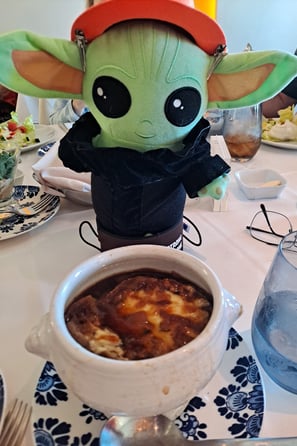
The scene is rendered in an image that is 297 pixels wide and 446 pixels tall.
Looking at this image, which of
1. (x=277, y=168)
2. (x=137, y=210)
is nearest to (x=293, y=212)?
(x=277, y=168)

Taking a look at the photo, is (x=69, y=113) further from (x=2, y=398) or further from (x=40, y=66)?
(x=2, y=398)

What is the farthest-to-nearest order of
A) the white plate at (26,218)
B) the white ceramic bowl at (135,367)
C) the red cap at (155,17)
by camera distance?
the white plate at (26,218) < the red cap at (155,17) < the white ceramic bowl at (135,367)

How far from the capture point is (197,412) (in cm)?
33

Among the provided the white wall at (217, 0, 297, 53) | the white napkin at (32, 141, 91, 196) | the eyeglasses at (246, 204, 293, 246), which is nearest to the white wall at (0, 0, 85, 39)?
the white wall at (217, 0, 297, 53)

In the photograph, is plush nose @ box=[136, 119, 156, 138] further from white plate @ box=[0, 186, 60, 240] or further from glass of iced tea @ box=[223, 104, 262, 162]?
glass of iced tea @ box=[223, 104, 262, 162]

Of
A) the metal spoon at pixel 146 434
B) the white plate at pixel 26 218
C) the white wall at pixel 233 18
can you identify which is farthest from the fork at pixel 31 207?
the white wall at pixel 233 18

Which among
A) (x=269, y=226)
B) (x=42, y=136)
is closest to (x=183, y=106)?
(x=269, y=226)

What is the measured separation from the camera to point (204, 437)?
Answer: 31 centimetres

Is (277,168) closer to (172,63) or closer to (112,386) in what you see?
(172,63)

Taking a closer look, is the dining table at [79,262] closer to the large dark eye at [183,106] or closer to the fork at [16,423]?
the fork at [16,423]

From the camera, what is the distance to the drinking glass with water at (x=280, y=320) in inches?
13.7

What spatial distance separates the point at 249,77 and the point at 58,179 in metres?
0.30

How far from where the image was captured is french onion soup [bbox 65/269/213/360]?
11.3 inches

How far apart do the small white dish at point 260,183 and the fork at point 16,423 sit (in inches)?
17.7
